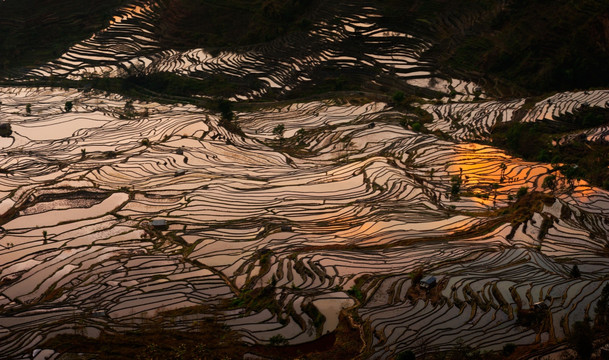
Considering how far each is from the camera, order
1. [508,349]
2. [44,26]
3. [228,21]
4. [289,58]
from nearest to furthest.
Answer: [508,349]
[289,58]
[228,21]
[44,26]

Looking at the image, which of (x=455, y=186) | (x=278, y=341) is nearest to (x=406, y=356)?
(x=278, y=341)

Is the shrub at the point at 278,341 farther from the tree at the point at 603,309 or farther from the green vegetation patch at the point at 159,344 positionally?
the tree at the point at 603,309

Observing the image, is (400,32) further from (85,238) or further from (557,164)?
(85,238)

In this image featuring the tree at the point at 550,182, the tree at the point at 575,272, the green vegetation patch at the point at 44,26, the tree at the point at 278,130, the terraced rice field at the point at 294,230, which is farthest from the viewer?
the green vegetation patch at the point at 44,26

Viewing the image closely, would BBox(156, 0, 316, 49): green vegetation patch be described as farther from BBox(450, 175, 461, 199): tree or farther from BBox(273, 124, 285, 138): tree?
BBox(450, 175, 461, 199): tree

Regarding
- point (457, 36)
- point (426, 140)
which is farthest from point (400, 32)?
point (426, 140)

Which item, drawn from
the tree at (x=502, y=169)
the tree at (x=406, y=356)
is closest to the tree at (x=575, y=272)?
the tree at (x=406, y=356)

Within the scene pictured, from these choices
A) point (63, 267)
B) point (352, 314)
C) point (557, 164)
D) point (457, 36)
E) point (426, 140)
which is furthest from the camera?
point (457, 36)

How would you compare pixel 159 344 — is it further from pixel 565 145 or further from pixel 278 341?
pixel 565 145
